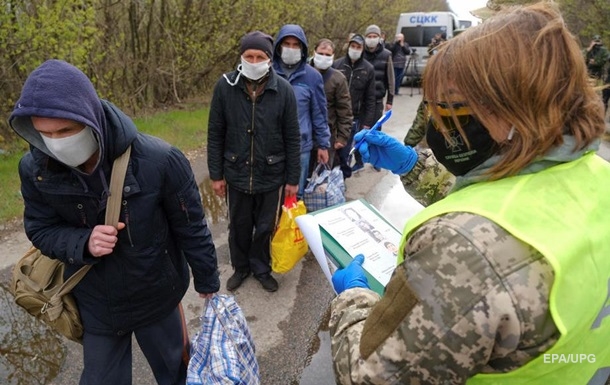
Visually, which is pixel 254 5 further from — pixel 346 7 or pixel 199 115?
pixel 346 7

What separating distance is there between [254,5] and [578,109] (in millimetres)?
Answer: 8566

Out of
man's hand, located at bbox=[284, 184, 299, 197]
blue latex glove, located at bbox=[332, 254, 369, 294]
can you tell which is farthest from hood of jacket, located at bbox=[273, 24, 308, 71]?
blue latex glove, located at bbox=[332, 254, 369, 294]

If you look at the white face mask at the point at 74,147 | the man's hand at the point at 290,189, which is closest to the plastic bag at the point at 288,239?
the man's hand at the point at 290,189

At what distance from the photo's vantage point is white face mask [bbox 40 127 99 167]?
1496 mm

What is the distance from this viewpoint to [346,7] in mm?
12094

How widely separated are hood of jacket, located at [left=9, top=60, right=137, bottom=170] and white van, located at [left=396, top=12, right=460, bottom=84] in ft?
44.5

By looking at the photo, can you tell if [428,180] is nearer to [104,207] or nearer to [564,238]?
[564,238]

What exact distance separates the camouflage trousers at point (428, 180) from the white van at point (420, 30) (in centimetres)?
1268

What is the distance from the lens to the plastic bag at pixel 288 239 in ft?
10.4

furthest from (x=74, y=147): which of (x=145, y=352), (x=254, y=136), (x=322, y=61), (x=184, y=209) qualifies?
(x=322, y=61)

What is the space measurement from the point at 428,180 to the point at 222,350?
127 cm

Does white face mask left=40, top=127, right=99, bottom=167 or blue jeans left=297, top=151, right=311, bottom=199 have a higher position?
white face mask left=40, top=127, right=99, bottom=167

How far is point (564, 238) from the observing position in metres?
0.81

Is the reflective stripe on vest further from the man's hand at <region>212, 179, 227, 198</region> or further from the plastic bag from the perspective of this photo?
the man's hand at <region>212, 179, 227, 198</region>
